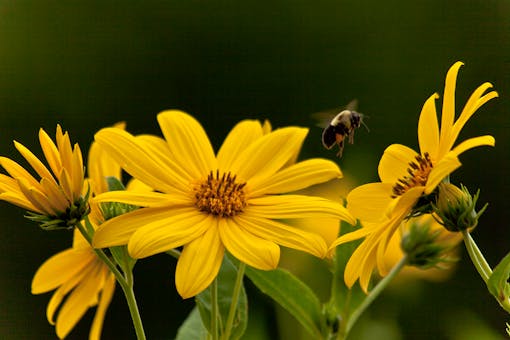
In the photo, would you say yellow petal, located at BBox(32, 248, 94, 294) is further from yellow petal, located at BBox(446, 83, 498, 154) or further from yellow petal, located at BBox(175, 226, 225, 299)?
yellow petal, located at BBox(446, 83, 498, 154)

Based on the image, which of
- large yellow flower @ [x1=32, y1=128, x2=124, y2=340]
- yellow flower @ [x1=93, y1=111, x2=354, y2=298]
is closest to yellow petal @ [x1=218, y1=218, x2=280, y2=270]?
yellow flower @ [x1=93, y1=111, x2=354, y2=298]

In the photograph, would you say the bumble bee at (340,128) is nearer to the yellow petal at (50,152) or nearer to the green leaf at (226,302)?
the green leaf at (226,302)

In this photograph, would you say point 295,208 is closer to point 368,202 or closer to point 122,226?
point 368,202

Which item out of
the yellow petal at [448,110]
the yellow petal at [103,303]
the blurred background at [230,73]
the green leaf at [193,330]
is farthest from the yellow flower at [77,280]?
the blurred background at [230,73]

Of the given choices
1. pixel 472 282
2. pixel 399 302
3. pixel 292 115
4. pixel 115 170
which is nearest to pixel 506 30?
pixel 292 115

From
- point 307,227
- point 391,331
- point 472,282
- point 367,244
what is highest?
point 367,244

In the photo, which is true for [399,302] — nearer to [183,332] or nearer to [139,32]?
[183,332]
